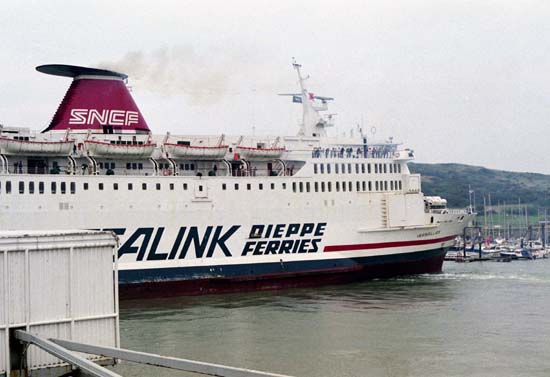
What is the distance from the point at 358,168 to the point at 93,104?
1002 cm

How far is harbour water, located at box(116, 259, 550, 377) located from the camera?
1465cm

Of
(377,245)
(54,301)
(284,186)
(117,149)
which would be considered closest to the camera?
(54,301)

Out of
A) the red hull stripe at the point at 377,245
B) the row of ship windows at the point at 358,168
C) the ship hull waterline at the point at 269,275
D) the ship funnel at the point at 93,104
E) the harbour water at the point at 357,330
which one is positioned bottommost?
the harbour water at the point at 357,330

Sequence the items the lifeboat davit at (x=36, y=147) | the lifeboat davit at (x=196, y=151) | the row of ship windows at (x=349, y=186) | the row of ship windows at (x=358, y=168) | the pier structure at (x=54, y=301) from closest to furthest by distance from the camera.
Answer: the pier structure at (x=54, y=301), the lifeboat davit at (x=36, y=147), the lifeboat davit at (x=196, y=151), the row of ship windows at (x=349, y=186), the row of ship windows at (x=358, y=168)

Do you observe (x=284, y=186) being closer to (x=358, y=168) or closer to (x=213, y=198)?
(x=213, y=198)

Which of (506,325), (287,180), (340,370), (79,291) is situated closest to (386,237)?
(287,180)

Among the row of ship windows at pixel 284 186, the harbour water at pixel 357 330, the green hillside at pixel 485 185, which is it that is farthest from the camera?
the green hillside at pixel 485 185

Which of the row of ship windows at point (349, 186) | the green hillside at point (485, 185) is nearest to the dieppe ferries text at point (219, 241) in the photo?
the row of ship windows at point (349, 186)

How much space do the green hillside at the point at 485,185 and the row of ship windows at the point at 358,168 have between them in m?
107

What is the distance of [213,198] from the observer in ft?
82.7

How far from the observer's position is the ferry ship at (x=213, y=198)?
23.3 meters

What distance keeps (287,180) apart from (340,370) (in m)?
13.2

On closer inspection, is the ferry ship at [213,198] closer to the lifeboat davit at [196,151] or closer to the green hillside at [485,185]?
the lifeboat davit at [196,151]

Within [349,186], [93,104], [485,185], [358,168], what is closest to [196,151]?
[93,104]
